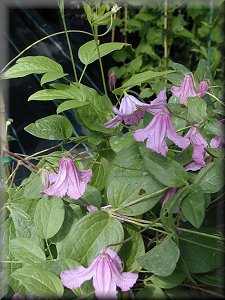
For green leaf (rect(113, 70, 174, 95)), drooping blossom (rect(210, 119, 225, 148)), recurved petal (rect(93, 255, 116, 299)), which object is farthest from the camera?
green leaf (rect(113, 70, 174, 95))

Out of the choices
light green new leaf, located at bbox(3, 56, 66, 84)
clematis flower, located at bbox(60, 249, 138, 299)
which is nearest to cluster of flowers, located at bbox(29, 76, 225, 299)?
clematis flower, located at bbox(60, 249, 138, 299)

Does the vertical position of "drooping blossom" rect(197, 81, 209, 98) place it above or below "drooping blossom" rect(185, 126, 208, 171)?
above

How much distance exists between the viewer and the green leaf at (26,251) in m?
0.67

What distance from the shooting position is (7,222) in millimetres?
752

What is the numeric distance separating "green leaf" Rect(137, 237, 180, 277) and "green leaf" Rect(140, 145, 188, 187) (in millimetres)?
60

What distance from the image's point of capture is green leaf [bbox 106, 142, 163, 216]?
24.9 inches

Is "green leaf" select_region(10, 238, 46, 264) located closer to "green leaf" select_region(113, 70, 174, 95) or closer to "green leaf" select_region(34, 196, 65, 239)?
"green leaf" select_region(34, 196, 65, 239)

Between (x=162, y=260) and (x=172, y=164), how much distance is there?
102mm

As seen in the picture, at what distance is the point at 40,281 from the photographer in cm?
58

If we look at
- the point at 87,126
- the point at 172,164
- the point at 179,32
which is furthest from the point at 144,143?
the point at 179,32

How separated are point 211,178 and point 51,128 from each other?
0.88ft

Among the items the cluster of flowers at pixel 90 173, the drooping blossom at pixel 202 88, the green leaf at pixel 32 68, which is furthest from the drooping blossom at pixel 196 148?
the green leaf at pixel 32 68

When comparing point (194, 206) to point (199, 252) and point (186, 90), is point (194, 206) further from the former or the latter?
point (186, 90)

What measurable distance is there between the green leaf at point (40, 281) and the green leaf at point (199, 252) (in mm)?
145
